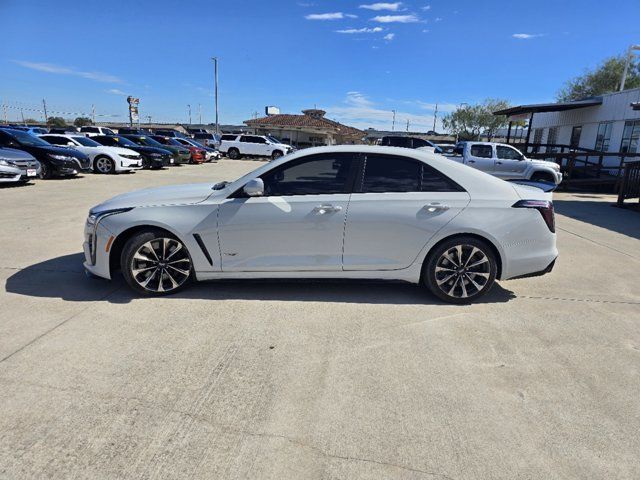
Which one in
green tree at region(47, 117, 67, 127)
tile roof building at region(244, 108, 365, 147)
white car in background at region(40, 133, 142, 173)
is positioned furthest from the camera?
green tree at region(47, 117, 67, 127)

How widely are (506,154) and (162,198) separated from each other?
1440cm

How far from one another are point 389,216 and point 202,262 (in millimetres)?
1891

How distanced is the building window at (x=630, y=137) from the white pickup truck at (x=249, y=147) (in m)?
21.3

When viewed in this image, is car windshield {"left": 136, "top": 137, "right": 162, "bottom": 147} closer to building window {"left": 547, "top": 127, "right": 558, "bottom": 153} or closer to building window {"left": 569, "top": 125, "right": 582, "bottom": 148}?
building window {"left": 569, "top": 125, "right": 582, "bottom": 148}

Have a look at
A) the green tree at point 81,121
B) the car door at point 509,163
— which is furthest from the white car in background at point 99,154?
the green tree at point 81,121

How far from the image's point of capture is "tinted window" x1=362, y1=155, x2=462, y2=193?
4117mm

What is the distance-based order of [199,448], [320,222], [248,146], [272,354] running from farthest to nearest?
[248,146]
[320,222]
[272,354]
[199,448]

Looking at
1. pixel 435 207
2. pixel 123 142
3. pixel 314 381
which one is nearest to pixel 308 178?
pixel 435 207

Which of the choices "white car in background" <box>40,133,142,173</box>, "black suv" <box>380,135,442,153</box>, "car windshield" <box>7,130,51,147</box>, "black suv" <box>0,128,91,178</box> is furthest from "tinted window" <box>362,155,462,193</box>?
"white car in background" <box>40,133,142,173</box>

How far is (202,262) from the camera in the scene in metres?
4.10

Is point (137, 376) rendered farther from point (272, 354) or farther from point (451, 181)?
point (451, 181)

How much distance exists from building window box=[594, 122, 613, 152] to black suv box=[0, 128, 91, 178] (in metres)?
23.6

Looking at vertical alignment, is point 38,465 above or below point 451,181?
below

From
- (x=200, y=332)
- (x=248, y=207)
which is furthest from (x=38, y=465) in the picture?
(x=248, y=207)
